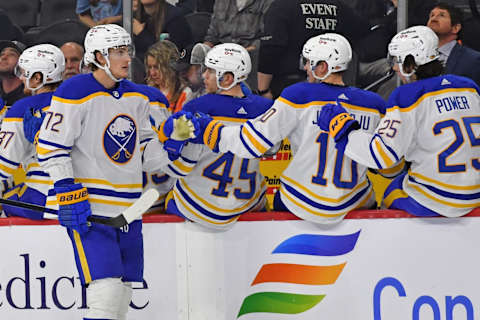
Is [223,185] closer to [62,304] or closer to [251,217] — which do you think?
[251,217]

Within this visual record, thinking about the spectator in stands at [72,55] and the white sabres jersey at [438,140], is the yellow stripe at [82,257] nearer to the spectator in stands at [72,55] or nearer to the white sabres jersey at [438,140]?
the white sabres jersey at [438,140]

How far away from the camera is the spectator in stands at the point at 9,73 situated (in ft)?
18.2

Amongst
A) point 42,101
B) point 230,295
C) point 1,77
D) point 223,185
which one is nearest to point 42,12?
point 1,77

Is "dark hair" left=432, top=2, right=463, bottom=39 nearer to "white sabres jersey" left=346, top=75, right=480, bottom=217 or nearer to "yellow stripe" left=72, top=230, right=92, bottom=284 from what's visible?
"white sabres jersey" left=346, top=75, right=480, bottom=217

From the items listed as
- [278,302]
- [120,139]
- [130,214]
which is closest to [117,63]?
[120,139]

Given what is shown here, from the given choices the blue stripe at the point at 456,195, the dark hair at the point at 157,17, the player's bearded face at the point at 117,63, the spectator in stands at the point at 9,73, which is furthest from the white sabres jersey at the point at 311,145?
the spectator in stands at the point at 9,73

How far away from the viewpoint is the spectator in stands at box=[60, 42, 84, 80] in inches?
216

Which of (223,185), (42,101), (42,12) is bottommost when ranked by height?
(223,185)

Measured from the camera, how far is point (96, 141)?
3691 mm

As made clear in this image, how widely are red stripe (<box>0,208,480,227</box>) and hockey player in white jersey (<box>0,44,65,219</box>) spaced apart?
60mm

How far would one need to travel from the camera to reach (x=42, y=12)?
18.2 feet

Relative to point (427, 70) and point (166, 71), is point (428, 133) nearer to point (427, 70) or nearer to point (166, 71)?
point (427, 70)

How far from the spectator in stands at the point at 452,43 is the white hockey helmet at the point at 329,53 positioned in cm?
104

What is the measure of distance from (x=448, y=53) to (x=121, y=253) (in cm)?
235
